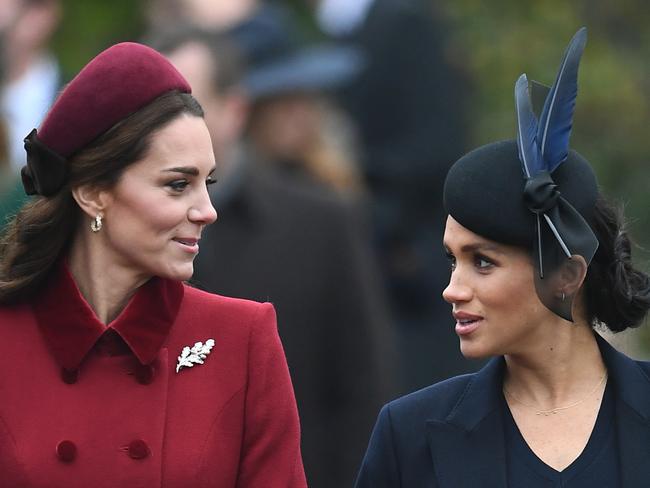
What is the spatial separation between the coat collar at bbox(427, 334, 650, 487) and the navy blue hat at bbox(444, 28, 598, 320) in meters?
0.28

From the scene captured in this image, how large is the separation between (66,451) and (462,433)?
3.48 feet

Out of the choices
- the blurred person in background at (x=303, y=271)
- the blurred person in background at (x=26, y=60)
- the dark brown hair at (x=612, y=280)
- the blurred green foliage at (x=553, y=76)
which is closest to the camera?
the dark brown hair at (x=612, y=280)

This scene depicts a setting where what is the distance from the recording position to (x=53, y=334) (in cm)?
578

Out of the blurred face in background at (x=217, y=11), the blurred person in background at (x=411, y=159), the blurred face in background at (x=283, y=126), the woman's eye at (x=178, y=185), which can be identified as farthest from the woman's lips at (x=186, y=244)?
the blurred person in background at (x=411, y=159)

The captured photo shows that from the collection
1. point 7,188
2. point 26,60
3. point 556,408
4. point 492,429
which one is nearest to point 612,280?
point 556,408

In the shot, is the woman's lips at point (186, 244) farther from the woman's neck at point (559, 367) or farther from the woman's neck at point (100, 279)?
the woman's neck at point (559, 367)

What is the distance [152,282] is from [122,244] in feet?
0.54

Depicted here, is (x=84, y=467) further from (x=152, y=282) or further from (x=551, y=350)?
(x=551, y=350)

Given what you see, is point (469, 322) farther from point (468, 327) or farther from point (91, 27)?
point (91, 27)

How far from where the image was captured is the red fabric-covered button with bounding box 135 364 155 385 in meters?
5.75

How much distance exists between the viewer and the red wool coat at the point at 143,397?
5629 mm

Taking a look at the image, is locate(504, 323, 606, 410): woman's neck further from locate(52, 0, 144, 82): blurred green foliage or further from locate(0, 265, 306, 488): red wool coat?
locate(52, 0, 144, 82): blurred green foliage

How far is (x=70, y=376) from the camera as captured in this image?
575cm

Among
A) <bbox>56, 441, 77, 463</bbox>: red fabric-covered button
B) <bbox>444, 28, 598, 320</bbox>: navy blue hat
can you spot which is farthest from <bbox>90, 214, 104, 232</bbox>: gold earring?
<bbox>444, 28, 598, 320</bbox>: navy blue hat
